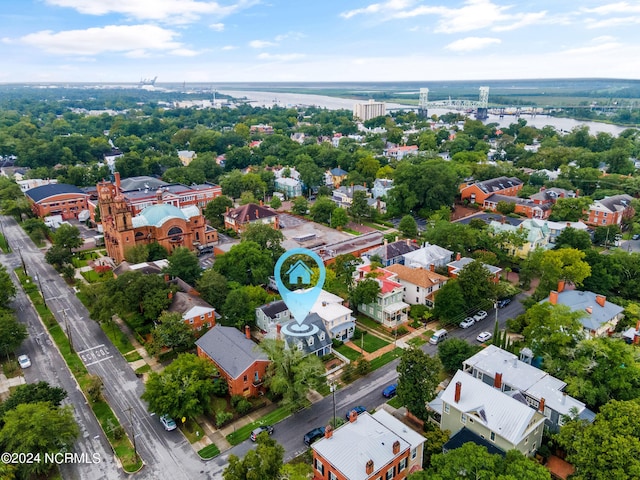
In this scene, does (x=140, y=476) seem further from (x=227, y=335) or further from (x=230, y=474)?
(x=227, y=335)

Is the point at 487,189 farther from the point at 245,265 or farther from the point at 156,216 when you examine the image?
the point at 156,216

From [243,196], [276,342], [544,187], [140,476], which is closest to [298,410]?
[276,342]

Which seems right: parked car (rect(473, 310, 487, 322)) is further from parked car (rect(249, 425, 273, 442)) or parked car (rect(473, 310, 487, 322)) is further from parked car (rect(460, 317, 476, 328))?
parked car (rect(249, 425, 273, 442))

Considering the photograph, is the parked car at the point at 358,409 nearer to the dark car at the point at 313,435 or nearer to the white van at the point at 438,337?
the dark car at the point at 313,435

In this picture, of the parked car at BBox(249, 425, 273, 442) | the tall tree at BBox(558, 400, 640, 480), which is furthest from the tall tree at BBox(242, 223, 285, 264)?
the tall tree at BBox(558, 400, 640, 480)

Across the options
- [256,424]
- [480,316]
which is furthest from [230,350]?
[480,316]

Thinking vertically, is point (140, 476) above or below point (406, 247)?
below
